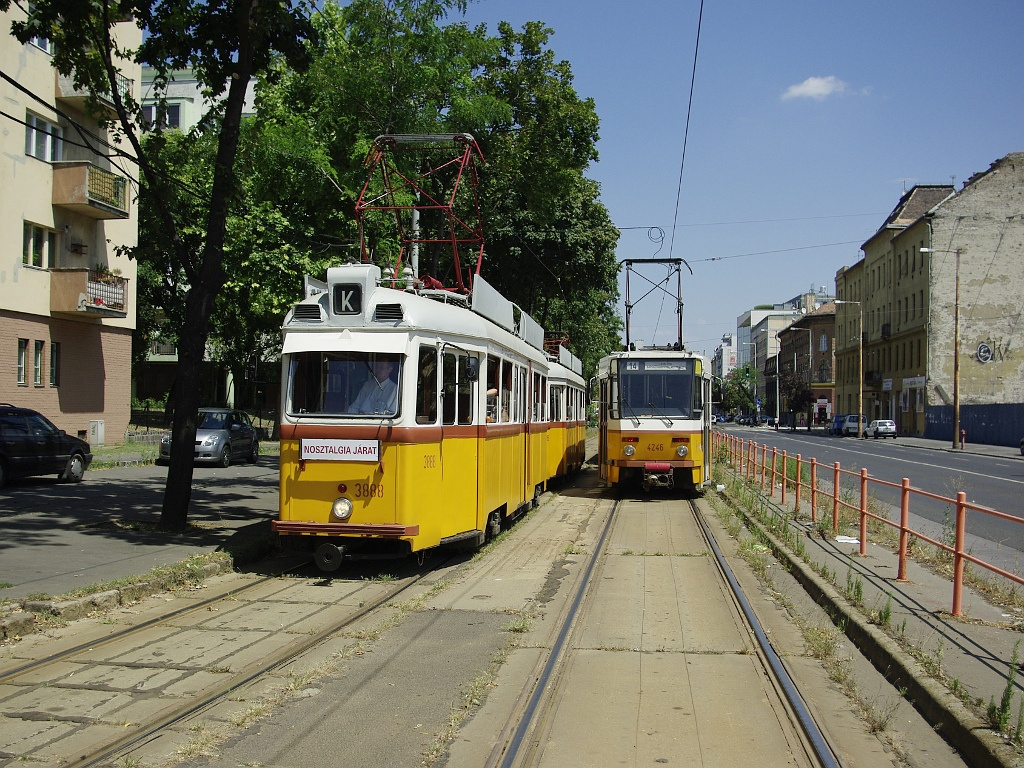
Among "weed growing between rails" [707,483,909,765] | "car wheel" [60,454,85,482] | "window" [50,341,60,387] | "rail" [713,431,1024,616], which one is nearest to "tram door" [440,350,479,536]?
"weed growing between rails" [707,483,909,765]

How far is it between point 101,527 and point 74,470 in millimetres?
7874

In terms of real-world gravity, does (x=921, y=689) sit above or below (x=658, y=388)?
below

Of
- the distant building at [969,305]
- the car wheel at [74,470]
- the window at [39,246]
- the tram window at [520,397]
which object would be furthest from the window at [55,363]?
the distant building at [969,305]

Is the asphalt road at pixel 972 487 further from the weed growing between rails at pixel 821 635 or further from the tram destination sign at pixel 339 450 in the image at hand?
the tram destination sign at pixel 339 450

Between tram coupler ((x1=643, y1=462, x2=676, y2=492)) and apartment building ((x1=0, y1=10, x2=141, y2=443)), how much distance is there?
49.6 ft

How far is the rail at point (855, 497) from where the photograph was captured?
7.80m

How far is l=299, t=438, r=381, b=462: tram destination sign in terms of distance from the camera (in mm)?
9516

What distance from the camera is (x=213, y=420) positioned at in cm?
2755

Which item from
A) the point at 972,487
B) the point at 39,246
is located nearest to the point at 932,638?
the point at 972,487

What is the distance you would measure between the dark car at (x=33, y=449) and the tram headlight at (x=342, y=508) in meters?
11.3

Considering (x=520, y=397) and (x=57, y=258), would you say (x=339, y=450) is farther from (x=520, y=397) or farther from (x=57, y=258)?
(x=57, y=258)

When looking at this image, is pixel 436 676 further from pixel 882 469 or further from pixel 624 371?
pixel 882 469

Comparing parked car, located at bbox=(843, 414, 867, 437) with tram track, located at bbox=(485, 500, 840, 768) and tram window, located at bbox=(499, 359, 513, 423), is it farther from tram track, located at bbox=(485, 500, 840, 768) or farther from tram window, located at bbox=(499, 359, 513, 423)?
tram track, located at bbox=(485, 500, 840, 768)

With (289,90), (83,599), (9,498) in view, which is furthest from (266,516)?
(289,90)
